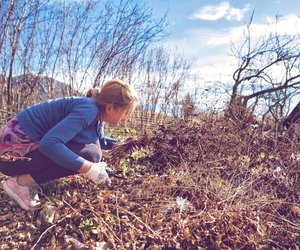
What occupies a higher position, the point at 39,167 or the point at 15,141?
the point at 15,141

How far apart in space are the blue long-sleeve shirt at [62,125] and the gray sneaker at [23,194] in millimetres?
337

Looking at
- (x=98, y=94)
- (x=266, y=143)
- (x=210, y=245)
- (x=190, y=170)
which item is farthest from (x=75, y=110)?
(x=266, y=143)

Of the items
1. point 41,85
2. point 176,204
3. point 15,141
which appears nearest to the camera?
point 15,141

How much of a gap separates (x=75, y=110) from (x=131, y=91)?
0.40 meters

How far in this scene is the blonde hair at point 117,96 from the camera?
209 cm

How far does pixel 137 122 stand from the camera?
8.65 m

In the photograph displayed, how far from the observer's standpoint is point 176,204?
2.21 meters

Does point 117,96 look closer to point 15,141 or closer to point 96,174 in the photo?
point 96,174

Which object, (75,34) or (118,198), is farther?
(75,34)

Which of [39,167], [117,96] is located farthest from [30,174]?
[117,96]

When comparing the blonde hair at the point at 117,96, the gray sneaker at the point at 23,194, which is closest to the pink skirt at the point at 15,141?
the gray sneaker at the point at 23,194

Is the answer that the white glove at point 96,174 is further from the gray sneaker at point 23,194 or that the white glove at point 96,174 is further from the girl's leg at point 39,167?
the gray sneaker at point 23,194

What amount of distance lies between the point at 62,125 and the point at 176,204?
3.16 ft

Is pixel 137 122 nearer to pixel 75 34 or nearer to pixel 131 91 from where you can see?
pixel 75 34
